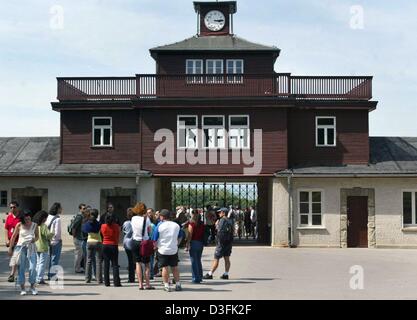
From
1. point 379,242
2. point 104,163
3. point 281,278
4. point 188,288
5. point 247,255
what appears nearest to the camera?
point 188,288

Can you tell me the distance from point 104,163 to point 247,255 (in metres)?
8.90

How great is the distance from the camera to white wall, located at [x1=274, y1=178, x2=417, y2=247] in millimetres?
29984

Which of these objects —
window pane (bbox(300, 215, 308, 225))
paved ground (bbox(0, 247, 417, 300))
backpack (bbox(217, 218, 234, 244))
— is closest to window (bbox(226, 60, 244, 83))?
window pane (bbox(300, 215, 308, 225))

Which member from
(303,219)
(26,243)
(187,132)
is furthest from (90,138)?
(26,243)

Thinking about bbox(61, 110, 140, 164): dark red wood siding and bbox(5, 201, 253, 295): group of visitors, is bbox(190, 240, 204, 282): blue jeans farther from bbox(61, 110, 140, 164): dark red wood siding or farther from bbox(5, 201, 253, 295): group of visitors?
bbox(61, 110, 140, 164): dark red wood siding

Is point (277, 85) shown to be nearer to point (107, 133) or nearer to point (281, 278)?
point (107, 133)

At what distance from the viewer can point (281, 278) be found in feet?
58.4

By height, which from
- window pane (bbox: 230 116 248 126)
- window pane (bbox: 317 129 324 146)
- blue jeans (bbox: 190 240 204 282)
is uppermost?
window pane (bbox: 230 116 248 126)

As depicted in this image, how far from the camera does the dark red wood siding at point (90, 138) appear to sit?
31984mm

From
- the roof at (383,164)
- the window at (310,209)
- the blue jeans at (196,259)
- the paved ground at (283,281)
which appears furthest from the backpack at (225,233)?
the window at (310,209)

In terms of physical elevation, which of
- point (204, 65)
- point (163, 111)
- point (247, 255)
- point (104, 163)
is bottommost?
point (247, 255)

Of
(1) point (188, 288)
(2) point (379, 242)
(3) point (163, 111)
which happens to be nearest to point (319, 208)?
(2) point (379, 242)

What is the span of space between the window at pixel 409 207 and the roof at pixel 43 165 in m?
10.1

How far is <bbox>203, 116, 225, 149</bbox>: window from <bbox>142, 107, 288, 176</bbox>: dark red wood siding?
0.79ft
